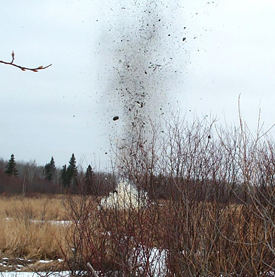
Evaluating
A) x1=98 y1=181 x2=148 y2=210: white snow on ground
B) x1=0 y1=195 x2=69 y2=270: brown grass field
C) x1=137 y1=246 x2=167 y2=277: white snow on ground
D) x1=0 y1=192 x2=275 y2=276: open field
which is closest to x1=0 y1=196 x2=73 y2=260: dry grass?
x1=0 y1=195 x2=69 y2=270: brown grass field

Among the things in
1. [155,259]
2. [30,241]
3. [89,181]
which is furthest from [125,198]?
[30,241]

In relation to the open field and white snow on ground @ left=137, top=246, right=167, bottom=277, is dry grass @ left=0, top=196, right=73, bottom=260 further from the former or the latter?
white snow on ground @ left=137, top=246, right=167, bottom=277

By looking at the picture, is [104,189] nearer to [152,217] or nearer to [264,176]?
[152,217]

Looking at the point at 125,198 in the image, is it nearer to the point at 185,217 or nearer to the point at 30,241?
the point at 185,217

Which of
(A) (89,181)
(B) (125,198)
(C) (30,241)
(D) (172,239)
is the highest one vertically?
(A) (89,181)

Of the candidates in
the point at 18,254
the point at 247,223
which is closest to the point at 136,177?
the point at 247,223

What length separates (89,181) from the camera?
22.1ft

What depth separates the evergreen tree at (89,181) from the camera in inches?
258

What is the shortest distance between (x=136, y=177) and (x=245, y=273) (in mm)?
2294

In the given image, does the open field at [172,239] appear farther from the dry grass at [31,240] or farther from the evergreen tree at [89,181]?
the dry grass at [31,240]

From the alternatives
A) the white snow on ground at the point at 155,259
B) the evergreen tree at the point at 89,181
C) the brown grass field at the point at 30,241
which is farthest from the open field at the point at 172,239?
the brown grass field at the point at 30,241

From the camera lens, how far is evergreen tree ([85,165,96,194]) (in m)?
6.55

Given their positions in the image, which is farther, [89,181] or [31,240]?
[31,240]

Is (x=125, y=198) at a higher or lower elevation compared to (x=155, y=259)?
higher
